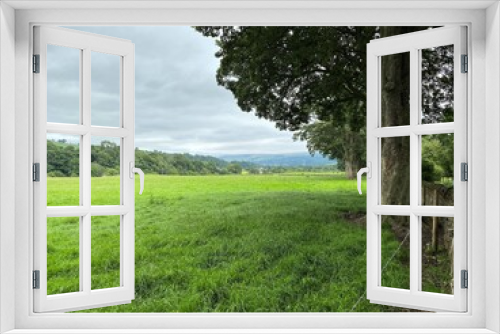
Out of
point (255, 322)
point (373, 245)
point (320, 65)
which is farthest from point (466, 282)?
point (320, 65)

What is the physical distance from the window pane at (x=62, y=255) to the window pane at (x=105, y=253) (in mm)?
272

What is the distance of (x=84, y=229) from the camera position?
224 cm

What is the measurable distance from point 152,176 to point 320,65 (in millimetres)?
3365

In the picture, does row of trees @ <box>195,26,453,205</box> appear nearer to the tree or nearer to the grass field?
the tree

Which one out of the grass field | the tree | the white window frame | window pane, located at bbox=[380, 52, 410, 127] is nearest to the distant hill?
the tree

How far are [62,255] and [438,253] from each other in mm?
5042

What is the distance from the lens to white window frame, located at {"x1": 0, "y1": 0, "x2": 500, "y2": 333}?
1.98 metres

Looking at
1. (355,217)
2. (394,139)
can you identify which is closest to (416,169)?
(394,139)

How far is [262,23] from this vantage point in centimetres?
209

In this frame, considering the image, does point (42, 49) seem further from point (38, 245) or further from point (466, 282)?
point (466, 282)

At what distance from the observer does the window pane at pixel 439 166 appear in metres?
4.34

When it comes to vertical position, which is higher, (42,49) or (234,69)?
(234,69)

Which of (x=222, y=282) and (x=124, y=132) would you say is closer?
(x=124, y=132)

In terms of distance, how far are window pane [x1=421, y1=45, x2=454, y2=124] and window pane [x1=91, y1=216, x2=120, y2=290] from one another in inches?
174
